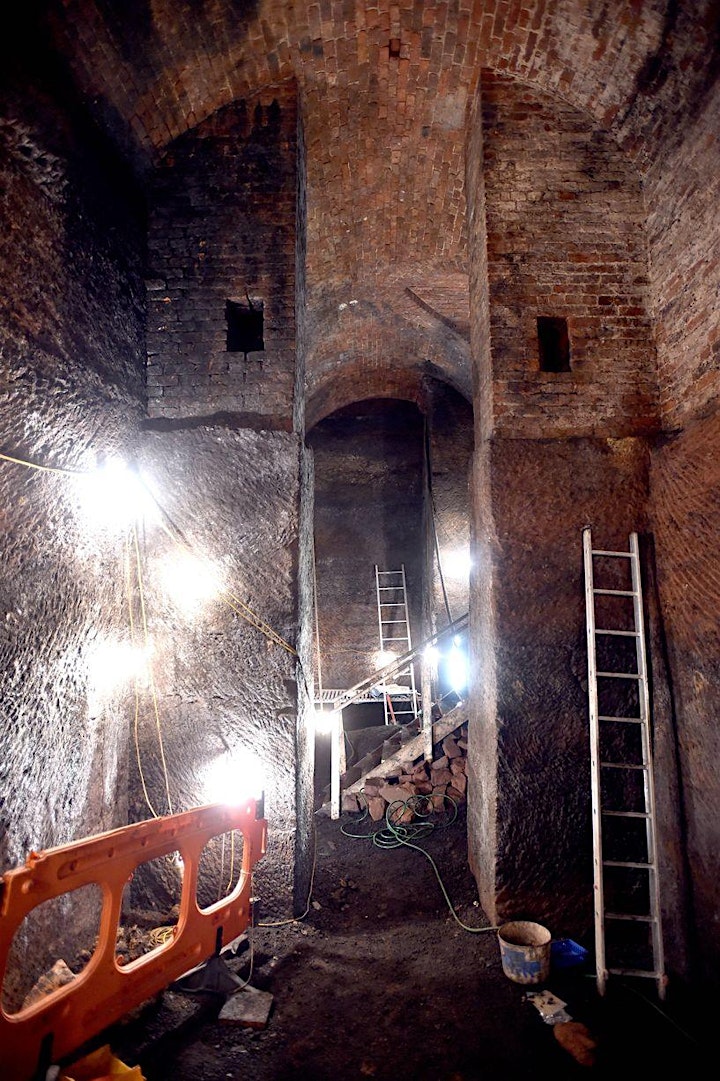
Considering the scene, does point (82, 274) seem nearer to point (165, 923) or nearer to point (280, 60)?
point (280, 60)

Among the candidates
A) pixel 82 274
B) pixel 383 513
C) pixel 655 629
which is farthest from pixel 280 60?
pixel 383 513

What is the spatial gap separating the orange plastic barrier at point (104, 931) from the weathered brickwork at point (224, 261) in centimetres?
290

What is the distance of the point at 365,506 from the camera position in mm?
12586

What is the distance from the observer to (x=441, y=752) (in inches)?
273

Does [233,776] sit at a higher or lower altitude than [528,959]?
higher

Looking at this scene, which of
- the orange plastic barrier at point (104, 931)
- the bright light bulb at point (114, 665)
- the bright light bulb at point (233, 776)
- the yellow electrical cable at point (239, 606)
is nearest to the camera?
the orange plastic barrier at point (104, 931)

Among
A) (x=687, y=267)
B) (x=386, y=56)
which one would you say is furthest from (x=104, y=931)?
(x=386, y=56)

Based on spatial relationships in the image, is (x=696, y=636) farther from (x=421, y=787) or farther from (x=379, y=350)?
(x=379, y=350)

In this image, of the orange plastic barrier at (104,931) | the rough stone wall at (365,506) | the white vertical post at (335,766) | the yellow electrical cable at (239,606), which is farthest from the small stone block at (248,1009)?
the rough stone wall at (365,506)

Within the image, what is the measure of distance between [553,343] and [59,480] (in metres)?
3.81

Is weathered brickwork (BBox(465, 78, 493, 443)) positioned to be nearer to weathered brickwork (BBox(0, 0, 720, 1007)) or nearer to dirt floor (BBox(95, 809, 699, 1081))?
weathered brickwork (BBox(0, 0, 720, 1007))

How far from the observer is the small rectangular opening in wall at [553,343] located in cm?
439

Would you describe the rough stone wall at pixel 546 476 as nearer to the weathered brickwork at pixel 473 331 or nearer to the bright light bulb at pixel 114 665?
the weathered brickwork at pixel 473 331

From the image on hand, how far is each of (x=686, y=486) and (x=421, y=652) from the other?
Result: 4143mm
